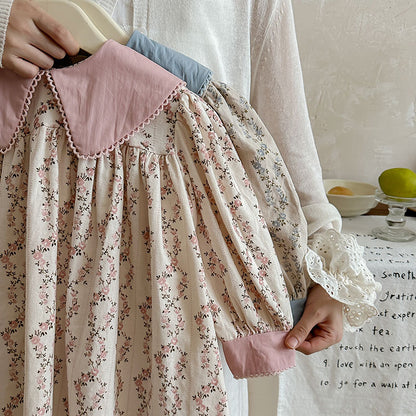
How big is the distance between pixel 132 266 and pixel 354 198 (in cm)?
83

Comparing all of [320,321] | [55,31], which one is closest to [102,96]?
[55,31]

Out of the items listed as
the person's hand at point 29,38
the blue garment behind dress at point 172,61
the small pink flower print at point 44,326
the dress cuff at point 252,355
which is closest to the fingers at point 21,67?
the person's hand at point 29,38

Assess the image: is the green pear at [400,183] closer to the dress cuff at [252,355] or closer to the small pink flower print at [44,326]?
the dress cuff at [252,355]

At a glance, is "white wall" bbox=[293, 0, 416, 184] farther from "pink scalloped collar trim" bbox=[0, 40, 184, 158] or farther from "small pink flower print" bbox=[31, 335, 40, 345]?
"small pink flower print" bbox=[31, 335, 40, 345]

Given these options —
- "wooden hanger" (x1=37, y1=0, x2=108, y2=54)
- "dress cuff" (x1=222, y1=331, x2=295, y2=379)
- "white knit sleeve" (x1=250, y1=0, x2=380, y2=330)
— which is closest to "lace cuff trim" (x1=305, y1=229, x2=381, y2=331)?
"white knit sleeve" (x1=250, y1=0, x2=380, y2=330)

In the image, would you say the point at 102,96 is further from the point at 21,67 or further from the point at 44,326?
the point at 44,326

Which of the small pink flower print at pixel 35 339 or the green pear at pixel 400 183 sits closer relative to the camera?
the small pink flower print at pixel 35 339

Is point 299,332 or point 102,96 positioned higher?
point 102,96

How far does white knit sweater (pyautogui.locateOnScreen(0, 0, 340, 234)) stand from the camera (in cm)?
60

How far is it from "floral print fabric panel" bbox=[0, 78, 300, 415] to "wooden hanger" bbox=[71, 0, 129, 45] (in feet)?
0.30

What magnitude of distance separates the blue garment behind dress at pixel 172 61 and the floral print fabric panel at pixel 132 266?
0.10 feet

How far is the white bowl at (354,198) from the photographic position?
49.5 inches

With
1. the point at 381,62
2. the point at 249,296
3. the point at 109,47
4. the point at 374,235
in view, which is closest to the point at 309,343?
the point at 249,296

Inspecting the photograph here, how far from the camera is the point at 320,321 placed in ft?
2.15
